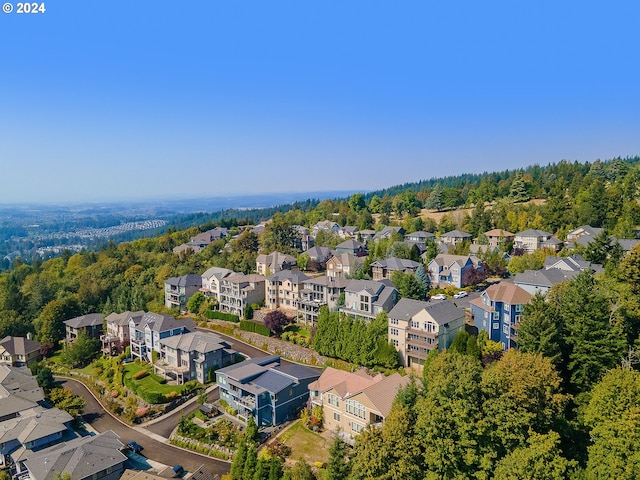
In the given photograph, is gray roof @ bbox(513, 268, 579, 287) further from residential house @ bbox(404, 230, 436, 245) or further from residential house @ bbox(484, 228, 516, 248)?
residential house @ bbox(404, 230, 436, 245)

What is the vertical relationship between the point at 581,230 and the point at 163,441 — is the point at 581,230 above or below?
above

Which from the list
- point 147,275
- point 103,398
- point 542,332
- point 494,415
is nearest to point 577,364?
point 542,332

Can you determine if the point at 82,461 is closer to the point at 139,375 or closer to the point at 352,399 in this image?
the point at 139,375

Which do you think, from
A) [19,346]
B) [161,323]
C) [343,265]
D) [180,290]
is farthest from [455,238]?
[19,346]

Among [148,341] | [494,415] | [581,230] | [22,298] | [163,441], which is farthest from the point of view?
[22,298]

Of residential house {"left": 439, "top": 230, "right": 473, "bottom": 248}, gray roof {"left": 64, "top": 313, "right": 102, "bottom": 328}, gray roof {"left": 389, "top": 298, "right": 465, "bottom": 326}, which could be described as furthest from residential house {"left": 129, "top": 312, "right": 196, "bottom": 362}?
residential house {"left": 439, "top": 230, "right": 473, "bottom": 248}

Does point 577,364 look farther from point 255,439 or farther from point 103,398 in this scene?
point 103,398

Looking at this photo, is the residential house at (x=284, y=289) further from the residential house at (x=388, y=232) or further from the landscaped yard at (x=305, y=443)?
the residential house at (x=388, y=232)
